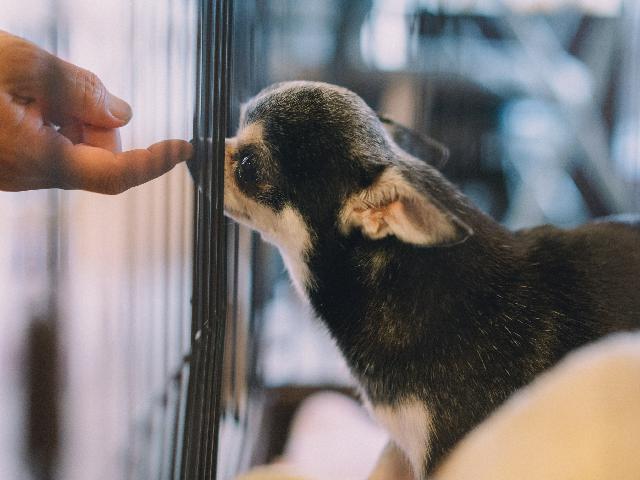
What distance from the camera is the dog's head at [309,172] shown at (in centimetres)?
83

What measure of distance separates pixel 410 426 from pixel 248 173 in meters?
0.40

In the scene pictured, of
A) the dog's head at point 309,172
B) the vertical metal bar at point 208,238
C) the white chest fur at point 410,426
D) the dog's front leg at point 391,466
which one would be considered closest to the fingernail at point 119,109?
the vertical metal bar at point 208,238

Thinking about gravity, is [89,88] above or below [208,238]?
above

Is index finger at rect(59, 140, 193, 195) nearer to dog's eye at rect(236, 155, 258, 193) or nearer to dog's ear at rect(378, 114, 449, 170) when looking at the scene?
dog's eye at rect(236, 155, 258, 193)

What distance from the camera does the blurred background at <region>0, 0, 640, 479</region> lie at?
41cm

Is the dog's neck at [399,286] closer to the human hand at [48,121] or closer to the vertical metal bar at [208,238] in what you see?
the vertical metal bar at [208,238]

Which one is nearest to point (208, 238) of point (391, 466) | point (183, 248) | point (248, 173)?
point (183, 248)

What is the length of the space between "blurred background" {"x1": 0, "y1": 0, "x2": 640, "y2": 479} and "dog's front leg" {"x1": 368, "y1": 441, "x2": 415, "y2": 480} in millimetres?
80

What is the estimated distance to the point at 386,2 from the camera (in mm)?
1259

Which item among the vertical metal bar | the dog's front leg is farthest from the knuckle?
the dog's front leg

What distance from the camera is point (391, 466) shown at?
0.93m

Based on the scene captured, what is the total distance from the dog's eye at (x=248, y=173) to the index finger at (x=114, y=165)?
234mm

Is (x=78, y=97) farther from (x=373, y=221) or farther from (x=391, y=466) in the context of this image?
(x=391, y=466)

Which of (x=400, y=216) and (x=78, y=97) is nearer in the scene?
(x=78, y=97)
